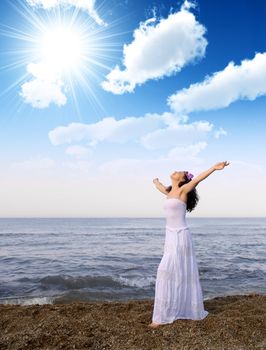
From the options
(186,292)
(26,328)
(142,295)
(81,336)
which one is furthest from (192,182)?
(142,295)

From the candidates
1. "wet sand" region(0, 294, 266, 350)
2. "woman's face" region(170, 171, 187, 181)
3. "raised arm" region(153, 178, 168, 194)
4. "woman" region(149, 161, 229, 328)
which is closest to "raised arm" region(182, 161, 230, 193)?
"woman" region(149, 161, 229, 328)

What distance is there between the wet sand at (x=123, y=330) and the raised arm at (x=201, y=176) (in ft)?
7.98

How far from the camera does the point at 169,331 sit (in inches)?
239

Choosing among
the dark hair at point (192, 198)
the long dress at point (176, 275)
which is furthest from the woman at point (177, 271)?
the dark hair at point (192, 198)

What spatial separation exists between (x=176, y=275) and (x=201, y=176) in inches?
75.1

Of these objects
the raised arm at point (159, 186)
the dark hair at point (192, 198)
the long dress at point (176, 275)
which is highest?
the raised arm at point (159, 186)

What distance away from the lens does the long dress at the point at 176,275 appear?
21.9 feet

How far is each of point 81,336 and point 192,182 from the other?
3.24 meters

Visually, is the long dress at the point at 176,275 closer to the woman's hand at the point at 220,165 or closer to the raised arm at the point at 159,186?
the raised arm at the point at 159,186

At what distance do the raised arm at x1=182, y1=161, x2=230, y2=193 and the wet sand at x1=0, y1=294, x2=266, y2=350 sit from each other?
7.98 feet

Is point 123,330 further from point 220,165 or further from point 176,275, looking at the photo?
point 220,165

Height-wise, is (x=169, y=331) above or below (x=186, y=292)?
below

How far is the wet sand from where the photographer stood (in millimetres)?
5547

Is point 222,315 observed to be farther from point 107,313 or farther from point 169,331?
point 107,313
